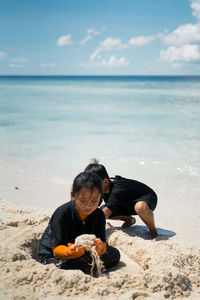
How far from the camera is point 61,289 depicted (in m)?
2.09

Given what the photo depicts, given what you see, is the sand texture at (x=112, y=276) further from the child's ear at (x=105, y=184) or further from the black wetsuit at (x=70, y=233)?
the child's ear at (x=105, y=184)

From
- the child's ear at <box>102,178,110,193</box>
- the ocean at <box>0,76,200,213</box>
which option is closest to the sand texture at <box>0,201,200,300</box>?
the child's ear at <box>102,178,110,193</box>

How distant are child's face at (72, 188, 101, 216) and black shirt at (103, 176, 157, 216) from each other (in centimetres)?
104

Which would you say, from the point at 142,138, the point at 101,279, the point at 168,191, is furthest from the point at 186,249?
the point at 142,138

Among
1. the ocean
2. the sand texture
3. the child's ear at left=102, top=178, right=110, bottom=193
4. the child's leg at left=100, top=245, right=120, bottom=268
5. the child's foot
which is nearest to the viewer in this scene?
the sand texture

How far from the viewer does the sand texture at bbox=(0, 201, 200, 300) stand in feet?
6.86

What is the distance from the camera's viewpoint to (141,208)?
11.0ft

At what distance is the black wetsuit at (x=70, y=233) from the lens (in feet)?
7.76

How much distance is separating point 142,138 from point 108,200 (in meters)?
5.81

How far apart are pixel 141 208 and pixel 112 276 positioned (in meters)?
1.17

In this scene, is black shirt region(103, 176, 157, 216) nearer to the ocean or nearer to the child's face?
the child's face

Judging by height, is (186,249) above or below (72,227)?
below

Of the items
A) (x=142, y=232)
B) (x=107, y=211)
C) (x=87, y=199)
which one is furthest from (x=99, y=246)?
(x=142, y=232)

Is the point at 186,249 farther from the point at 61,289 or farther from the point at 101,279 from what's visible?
the point at 61,289
